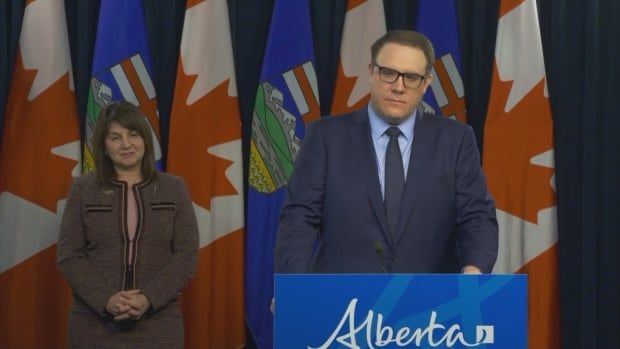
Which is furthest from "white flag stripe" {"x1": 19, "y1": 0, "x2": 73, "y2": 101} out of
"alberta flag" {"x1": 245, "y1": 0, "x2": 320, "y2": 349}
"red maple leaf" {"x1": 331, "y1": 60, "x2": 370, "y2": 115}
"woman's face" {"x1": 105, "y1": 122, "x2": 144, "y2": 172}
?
"red maple leaf" {"x1": 331, "y1": 60, "x2": 370, "y2": 115}

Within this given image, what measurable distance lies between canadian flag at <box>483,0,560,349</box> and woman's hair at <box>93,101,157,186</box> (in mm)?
1641

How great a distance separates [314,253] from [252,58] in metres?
2.27

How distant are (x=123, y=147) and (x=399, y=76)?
55.2 inches

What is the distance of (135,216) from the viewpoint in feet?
10.9

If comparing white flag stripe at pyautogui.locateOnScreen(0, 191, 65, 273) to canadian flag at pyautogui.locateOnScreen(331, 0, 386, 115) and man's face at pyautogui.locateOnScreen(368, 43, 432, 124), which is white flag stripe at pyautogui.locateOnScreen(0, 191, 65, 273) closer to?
canadian flag at pyautogui.locateOnScreen(331, 0, 386, 115)

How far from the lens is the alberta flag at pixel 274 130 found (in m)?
4.34

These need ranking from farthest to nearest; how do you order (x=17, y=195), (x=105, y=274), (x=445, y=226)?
(x=17, y=195)
(x=105, y=274)
(x=445, y=226)

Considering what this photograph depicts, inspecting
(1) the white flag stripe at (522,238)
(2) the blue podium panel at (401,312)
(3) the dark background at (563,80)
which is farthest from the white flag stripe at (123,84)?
(2) the blue podium panel at (401,312)

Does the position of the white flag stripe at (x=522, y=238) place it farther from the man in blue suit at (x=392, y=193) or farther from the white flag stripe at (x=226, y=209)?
the man in blue suit at (x=392, y=193)

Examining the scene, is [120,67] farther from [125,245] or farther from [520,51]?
[520,51]

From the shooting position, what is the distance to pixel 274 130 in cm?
434

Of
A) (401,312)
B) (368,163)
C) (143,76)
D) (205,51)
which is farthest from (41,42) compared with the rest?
(401,312)

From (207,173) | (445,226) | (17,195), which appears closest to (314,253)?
(445,226)

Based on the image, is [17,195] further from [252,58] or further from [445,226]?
[445,226]
